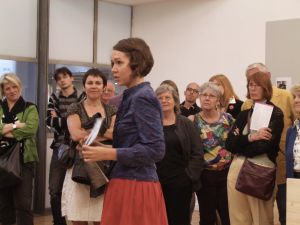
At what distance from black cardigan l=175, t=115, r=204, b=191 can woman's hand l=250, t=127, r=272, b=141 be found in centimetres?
40

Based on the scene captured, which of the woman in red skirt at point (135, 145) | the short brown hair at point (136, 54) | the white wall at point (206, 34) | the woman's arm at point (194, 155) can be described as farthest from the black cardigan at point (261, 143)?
the white wall at point (206, 34)

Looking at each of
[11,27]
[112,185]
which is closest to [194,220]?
[11,27]

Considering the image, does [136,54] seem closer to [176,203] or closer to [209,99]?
[176,203]

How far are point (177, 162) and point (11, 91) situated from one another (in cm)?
193

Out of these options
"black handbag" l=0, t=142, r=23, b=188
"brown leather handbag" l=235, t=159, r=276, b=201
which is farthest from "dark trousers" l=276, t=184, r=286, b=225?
"black handbag" l=0, t=142, r=23, b=188

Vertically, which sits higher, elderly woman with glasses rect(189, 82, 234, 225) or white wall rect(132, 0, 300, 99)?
white wall rect(132, 0, 300, 99)

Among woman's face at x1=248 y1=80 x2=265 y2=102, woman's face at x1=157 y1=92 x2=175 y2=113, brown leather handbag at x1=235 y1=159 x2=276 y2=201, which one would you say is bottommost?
brown leather handbag at x1=235 y1=159 x2=276 y2=201

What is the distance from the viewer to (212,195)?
155 inches

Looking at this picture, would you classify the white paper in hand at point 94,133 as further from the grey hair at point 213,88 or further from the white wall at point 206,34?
the white wall at point 206,34

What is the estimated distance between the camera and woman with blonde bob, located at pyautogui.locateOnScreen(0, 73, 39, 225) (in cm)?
453

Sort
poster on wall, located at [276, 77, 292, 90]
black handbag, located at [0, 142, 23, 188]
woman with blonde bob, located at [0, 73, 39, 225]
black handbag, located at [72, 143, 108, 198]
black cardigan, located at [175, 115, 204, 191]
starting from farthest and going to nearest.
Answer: poster on wall, located at [276, 77, 292, 90], woman with blonde bob, located at [0, 73, 39, 225], black handbag, located at [0, 142, 23, 188], black cardigan, located at [175, 115, 204, 191], black handbag, located at [72, 143, 108, 198]

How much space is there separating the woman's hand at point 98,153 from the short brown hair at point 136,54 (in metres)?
0.35

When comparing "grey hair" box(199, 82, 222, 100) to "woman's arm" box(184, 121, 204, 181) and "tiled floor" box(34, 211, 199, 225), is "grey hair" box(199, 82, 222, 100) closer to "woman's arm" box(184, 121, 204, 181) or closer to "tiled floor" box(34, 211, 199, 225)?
"woman's arm" box(184, 121, 204, 181)

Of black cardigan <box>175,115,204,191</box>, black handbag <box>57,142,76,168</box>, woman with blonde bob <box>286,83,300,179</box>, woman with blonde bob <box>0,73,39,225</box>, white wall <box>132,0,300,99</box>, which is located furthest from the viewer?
white wall <box>132,0,300,99</box>
